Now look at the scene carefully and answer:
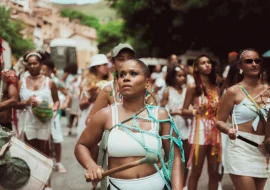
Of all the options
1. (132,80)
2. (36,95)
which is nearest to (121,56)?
(132,80)

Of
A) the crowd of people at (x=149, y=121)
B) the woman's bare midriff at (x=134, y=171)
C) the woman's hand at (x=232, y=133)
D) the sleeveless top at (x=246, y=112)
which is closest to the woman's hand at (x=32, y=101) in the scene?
the crowd of people at (x=149, y=121)

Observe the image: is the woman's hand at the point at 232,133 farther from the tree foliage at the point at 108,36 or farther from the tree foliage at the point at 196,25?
the tree foliage at the point at 108,36

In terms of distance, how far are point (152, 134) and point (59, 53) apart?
49340 mm

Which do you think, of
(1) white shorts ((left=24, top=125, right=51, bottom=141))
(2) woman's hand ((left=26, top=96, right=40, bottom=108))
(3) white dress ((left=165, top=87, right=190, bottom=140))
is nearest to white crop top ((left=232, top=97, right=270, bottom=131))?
(3) white dress ((left=165, top=87, right=190, bottom=140))

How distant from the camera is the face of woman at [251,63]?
221 inches

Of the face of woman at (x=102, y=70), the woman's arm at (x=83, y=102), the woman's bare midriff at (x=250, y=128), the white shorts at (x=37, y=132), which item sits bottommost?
the white shorts at (x=37, y=132)

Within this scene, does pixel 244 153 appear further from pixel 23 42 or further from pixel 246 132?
pixel 23 42

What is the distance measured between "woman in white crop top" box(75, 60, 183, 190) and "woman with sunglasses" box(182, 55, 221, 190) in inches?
130

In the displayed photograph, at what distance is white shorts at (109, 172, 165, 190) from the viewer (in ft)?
12.1

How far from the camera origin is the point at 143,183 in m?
3.68

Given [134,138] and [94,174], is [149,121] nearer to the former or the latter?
[134,138]

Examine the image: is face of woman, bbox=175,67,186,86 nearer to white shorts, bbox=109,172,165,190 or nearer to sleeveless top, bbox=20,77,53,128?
sleeveless top, bbox=20,77,53,128

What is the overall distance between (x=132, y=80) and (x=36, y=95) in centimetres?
430

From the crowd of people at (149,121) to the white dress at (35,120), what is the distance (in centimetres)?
1
